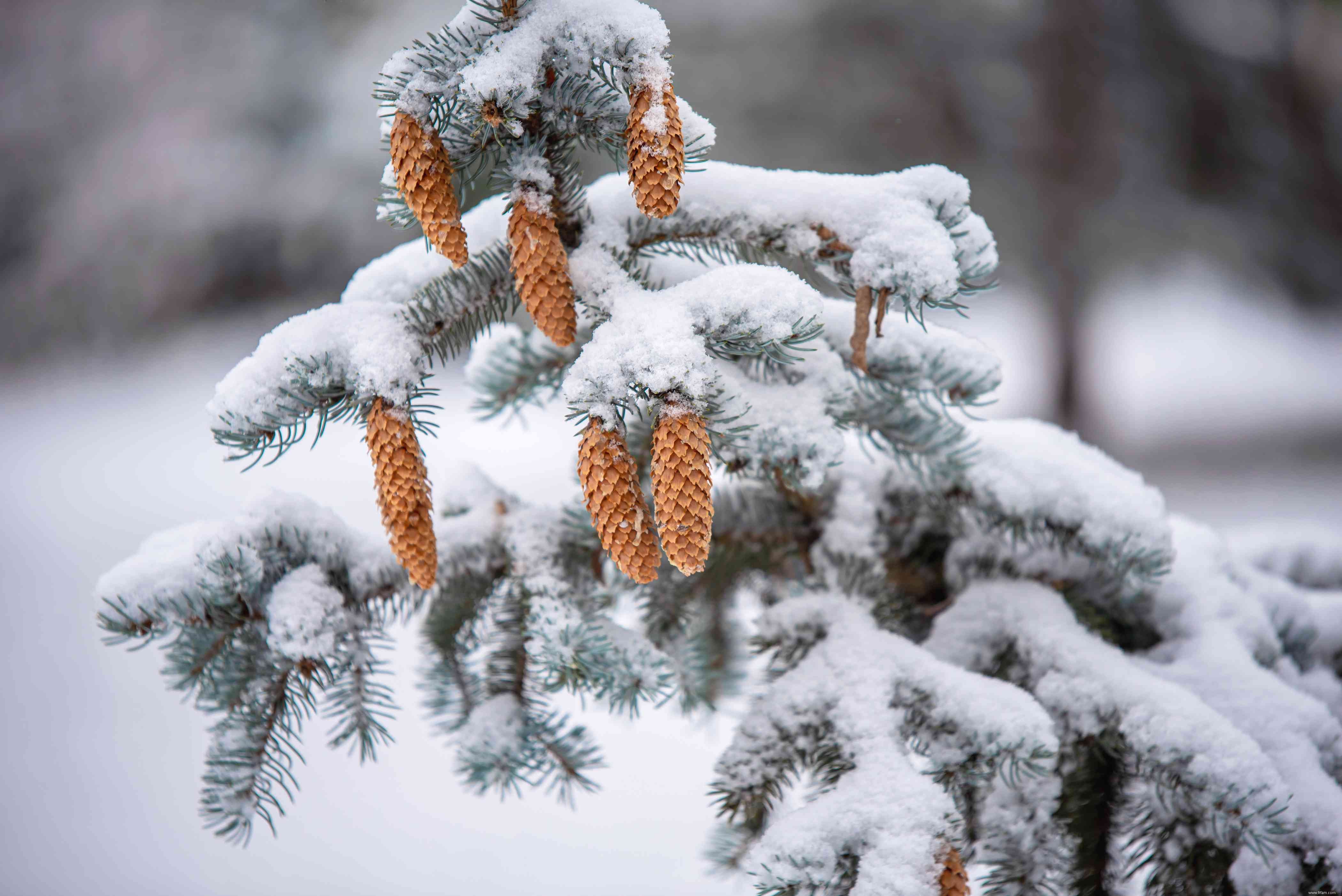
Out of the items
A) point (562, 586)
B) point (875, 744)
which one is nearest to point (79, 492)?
point (562, 586)

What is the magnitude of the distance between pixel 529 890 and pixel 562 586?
845 millimetres

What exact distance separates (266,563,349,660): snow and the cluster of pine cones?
0.09 meters

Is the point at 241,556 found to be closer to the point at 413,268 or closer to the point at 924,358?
the point at 413,268

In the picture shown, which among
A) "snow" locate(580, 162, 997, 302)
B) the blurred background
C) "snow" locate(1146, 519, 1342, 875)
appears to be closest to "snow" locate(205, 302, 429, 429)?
"snow" locate(580, 162, 997, 302)

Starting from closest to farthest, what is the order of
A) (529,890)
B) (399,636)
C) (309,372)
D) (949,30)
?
(309,372) < (529,890) < (399,636) < (949,30)

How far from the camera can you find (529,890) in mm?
1093

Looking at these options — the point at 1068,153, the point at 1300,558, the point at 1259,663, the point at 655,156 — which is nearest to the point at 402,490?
the point at 655,156

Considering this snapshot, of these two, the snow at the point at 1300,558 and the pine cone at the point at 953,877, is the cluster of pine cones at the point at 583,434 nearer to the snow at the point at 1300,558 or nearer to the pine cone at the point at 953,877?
the pine cone at the point at 953,877

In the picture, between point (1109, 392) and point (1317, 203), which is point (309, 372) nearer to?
point (1109, 392)

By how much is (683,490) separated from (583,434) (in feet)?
0.17

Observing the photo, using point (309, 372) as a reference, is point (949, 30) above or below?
above

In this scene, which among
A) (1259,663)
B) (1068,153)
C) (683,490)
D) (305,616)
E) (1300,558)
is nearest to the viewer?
(683,490)

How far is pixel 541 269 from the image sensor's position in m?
0.36

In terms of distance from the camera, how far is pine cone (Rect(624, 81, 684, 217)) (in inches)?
→ 12.3
